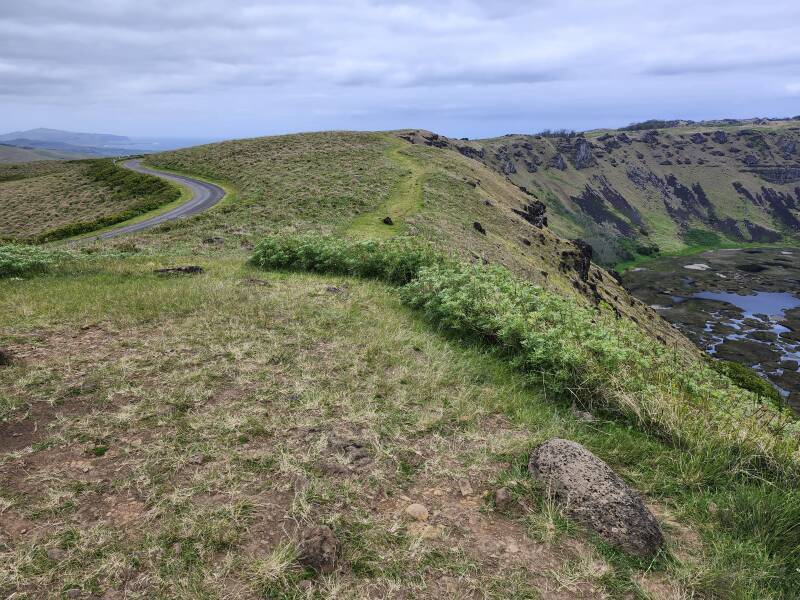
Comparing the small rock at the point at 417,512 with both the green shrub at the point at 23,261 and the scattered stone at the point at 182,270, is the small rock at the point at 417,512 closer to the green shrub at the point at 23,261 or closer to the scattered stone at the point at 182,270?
the scattered stone at the point at 182,270

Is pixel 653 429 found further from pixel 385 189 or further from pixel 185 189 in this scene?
pixel 185 189

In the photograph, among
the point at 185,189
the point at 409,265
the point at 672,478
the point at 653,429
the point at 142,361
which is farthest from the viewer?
the point at 185,189

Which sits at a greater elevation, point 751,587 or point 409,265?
point 409,265

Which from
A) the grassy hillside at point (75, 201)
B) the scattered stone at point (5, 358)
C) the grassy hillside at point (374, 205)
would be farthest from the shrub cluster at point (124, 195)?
the scattered stone at point (5, 358)

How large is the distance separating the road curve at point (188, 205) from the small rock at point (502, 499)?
131 ft

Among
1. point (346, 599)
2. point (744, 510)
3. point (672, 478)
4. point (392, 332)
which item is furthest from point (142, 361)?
point (744, 510)

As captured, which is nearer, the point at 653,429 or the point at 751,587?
the point at 751,587

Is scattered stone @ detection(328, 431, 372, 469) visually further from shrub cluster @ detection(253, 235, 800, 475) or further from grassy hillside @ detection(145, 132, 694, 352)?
grassy hillside @ detection(145, 132, 694, 352)

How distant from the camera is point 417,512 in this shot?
17.9ft

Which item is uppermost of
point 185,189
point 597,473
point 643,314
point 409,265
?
point 185,189

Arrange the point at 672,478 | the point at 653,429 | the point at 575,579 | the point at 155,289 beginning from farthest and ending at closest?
the point at 155,289 → the point at 653,429 → the point at 672,478 → the point at 575,579

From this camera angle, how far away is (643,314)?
65.6 metres

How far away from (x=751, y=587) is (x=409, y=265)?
572 inches

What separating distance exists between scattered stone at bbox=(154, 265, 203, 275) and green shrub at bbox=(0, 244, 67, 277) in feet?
13.5
